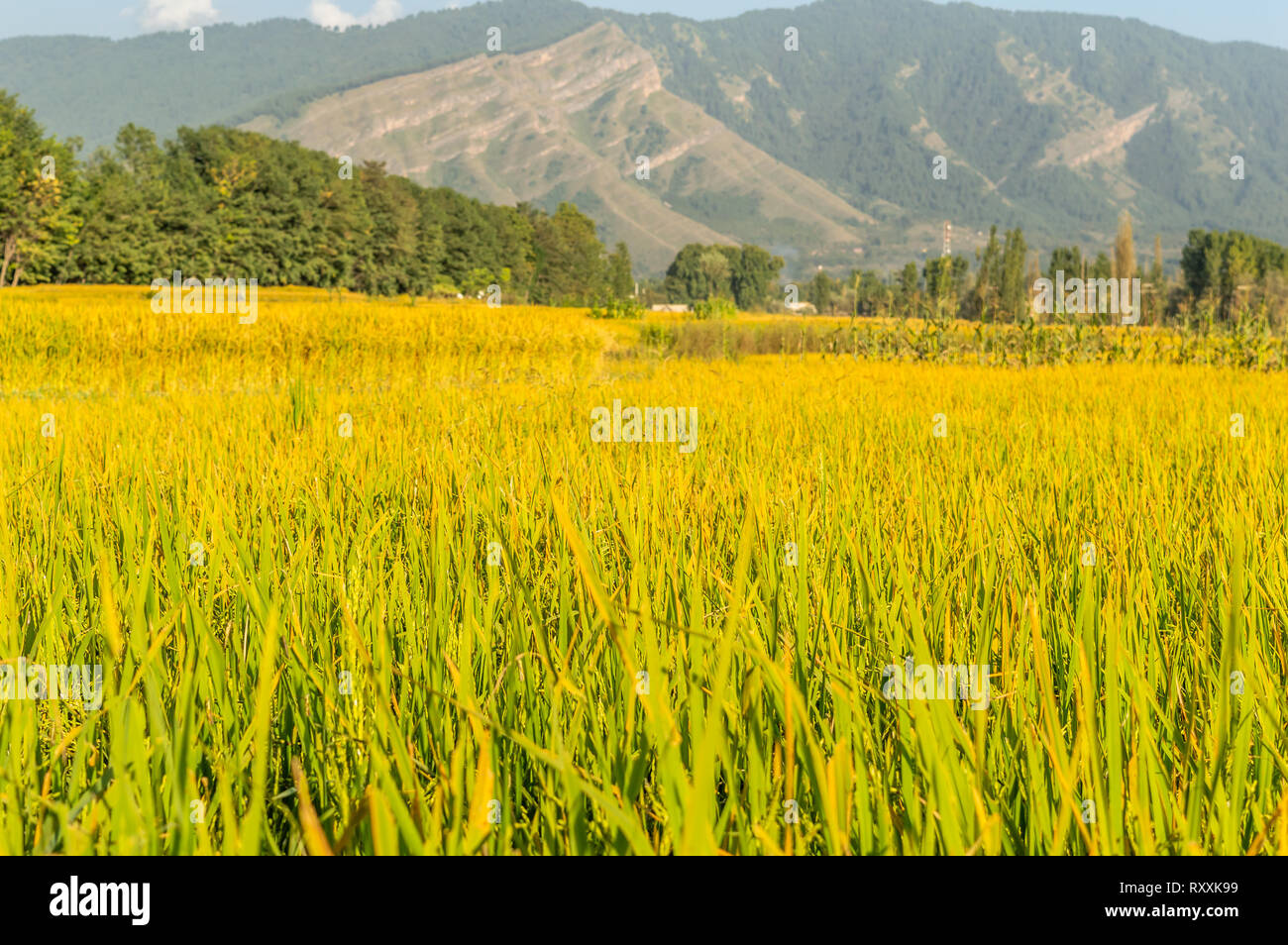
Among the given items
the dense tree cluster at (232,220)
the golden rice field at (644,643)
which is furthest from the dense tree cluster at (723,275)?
the golden rice field at (644,643)

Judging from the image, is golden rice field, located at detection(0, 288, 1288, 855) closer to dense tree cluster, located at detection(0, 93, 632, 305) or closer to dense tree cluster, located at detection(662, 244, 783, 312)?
dense tree cluster, located at detection(0, 93, 632, 305)

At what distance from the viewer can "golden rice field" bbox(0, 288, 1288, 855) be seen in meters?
0.99

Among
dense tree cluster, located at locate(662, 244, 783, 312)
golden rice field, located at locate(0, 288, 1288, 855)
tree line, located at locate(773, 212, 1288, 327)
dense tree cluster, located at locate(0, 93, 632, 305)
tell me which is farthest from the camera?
dense tree cluster, located at locate(662, 244, 783, 312)

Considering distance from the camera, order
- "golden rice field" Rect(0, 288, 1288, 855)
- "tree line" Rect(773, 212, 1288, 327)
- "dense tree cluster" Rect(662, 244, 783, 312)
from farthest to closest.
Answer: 1. "dense tree cluster" Rect(662, 244, 783, 312)
2. "tree line" Rect(773, 212, 1288, 327)
3. "golden rice field" Rect(0, 288, 1288, 855)

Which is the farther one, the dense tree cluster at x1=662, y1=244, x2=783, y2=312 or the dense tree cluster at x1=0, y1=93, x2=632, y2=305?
the dense tree cluster at x1=662, y1=244, x2=783, y2=312

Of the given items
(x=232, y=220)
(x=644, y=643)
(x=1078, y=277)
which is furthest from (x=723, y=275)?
(x=644, y=643)

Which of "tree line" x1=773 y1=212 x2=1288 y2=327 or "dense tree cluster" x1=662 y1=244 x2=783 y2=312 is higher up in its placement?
"dense tree cluster" x1=662 y1=244 x2=783 y2=312

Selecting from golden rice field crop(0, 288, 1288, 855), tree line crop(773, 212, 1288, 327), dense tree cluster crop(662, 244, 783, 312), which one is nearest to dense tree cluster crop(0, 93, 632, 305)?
tree line crop(773, 212, 1288, 327)

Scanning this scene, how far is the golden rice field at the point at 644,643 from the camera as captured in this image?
3.23 feet

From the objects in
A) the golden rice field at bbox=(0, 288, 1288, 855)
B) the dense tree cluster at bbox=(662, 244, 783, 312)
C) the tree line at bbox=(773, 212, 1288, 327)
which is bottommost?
the golden rice field at bbox=(0, 288, 1288, 855)

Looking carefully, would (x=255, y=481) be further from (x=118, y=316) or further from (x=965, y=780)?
(x=118, y=316)

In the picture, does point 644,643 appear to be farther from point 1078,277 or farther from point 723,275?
point 723,275

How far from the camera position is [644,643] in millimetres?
1164

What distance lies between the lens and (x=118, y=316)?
1111 cm
